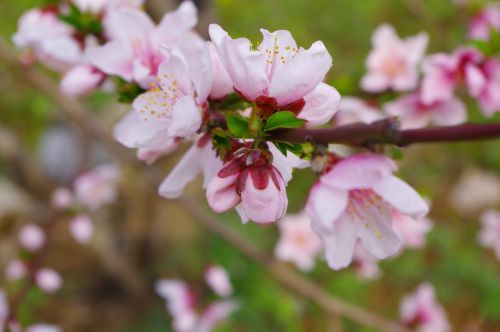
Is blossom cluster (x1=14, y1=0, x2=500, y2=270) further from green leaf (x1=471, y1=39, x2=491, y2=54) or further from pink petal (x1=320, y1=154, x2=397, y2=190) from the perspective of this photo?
green leaf (x1=471, y1=39, x2=491, y2=54)

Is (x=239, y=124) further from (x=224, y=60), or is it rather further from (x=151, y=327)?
(x=151, y=327)

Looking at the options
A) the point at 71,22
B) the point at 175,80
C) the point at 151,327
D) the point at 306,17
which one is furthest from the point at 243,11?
the point at 175,80

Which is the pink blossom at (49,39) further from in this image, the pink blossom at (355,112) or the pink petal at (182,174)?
the pink blossom at (355,112)

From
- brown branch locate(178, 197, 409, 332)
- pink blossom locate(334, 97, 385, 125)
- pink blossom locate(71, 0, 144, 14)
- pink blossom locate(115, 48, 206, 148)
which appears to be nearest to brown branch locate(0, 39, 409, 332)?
brown branch locate(178, 197, 409, 332)

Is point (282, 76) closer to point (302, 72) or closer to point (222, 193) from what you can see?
point (302, 72)

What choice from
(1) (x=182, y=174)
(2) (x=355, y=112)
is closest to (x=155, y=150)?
(1) (x=182, y=174)
